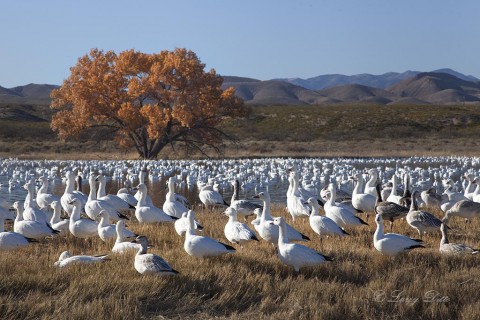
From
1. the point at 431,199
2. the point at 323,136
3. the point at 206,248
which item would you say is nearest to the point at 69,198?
the point at 206,248

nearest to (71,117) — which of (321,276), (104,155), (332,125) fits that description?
(104,155)

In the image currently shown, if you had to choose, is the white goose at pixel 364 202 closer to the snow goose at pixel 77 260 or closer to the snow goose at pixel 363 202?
the snow goose at pixel 363 202

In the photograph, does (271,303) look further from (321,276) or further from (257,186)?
(257,186)

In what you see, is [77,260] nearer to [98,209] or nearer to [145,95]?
[98,209]

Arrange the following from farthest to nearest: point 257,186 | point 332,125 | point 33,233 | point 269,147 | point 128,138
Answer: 1. point 332,125
2. point 269,147
3. point 128,138
4. point 257,186
5. point 33,233

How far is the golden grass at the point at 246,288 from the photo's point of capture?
7172 mm

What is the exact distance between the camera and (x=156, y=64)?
37.0m

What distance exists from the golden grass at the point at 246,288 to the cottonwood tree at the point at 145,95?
2730cm

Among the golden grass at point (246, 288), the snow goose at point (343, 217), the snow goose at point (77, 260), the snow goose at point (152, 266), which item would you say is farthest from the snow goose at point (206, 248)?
the snow goose at point (343, 217)

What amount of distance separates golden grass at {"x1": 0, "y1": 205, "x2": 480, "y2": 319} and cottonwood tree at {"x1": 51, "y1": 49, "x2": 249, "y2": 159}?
27298 millimetres

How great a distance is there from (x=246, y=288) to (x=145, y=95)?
3135 centimetres

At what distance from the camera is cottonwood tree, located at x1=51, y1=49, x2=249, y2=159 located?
36.8 meters

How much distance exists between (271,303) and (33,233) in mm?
4613

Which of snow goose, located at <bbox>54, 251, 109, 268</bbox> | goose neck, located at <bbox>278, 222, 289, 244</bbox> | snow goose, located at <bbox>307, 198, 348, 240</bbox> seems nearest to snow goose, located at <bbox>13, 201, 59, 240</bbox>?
snow goose, located at <bbox>54, 251, 109, 268</bbox>
